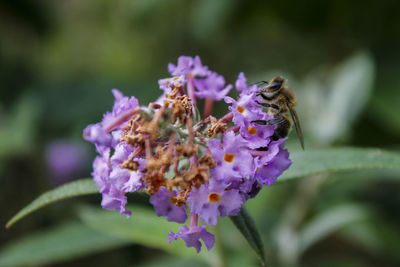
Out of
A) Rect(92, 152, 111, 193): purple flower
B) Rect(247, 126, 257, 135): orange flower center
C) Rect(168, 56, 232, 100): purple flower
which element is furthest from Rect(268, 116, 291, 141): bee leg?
Rect(92, 152, 111, 193): purple flower

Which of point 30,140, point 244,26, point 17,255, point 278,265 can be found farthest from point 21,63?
point 278,265

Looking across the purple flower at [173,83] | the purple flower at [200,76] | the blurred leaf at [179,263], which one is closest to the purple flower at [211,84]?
the purple flower at [200,76]

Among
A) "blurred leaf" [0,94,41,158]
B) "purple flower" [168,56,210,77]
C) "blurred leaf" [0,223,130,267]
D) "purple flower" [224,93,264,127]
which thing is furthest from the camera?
"blurred leaf" [0,94,41,158]

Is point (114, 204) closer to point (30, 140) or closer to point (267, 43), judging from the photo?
point (30, 140)

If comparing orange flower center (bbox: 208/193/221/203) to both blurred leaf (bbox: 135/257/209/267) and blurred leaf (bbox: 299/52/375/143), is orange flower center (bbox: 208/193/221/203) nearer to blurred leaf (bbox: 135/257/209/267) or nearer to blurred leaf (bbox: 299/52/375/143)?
blurred leaf (bbox: 135/257/209/267)

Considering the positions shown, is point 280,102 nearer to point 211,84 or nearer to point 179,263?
point 211,84

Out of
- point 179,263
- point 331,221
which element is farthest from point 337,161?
point 179,263
